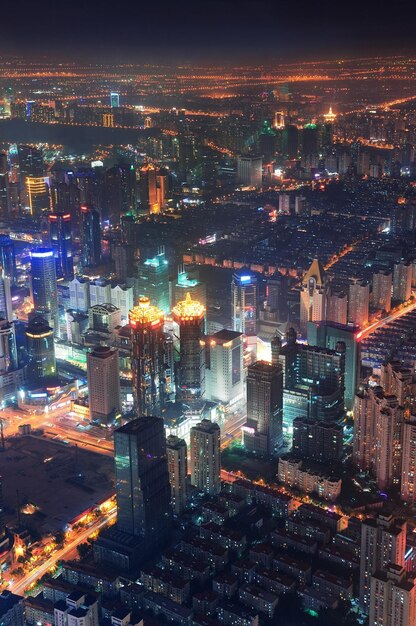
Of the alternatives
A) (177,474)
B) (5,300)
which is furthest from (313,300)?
(177,474)

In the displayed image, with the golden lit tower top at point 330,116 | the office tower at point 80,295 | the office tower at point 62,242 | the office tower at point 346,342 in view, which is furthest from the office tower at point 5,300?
the golden lit tower top at point 330,116

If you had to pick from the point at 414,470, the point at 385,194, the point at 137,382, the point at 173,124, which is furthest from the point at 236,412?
the point at 173,124

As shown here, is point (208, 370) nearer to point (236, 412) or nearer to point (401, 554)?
point (236, 412)

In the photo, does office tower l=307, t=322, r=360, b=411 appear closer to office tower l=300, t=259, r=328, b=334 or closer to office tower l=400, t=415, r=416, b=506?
office tower l=300, t=259, r=328, b=334

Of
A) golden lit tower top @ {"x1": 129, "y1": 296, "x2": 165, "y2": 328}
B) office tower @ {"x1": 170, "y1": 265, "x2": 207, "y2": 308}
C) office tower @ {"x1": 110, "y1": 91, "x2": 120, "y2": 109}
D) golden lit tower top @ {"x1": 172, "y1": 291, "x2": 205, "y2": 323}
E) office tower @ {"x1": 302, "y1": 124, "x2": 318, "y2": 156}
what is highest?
office tower @ {"x1": 110, "y1": 91, "x2": 120, "y2": 109}

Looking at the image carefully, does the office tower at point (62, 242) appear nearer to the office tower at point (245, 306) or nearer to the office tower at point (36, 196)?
the office tower at point (36, 196)

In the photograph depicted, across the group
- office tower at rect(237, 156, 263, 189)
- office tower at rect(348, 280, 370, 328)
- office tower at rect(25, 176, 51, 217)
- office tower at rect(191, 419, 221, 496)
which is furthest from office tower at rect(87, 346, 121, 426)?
office tower at rect(237, 156, 263, 189)

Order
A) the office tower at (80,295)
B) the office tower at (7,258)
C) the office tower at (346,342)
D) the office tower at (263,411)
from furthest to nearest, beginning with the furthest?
the office tower at (7,258) → the office tower at (80,295) → the office tower at (346,342) → the office tower at (263,411)
